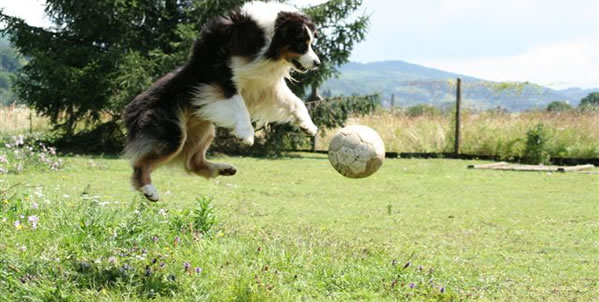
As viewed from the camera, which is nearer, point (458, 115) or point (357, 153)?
point (357, 153)

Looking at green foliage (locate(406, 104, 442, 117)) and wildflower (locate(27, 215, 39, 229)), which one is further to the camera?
green foliage (locate(406, 104, 442, 117))

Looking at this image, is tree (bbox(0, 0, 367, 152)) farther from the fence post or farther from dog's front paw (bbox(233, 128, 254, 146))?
dog's front paw (bbox(233, 128, 254, 146))

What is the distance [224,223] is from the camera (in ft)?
23.0

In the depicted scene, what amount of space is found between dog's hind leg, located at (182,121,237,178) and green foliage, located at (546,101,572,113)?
15.2 meters

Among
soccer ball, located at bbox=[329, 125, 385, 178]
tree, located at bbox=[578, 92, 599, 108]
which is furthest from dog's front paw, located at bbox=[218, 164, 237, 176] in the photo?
tree, located at bbox=[578, 92, 599, 108]

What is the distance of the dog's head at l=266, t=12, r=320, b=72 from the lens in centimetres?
534

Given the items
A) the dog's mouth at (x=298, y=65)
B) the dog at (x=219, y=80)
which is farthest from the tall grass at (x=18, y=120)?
the dog's mouth at (x=298, y=65)

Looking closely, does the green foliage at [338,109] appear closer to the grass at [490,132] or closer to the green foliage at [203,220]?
the grass at [490,132]

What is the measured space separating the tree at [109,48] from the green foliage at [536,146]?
17.3 feet

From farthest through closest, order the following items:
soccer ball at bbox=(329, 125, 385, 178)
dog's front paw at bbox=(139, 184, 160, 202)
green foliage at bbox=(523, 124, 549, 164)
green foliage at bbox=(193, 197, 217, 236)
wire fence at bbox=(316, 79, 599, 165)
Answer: wire fence at bbox=(316, 79, 599, 165) → green foliage at bbox=(523, 124, 549, 164) → green foliage at bbox=(193, 197, 217, 236) → soccer ball at bbox=(329, 125, 385, 178) → dog's front paw at bbox=(139, 184, 160, 202)

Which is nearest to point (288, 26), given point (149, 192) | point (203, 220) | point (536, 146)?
point (149, 192)

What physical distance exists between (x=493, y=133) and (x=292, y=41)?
1366cm

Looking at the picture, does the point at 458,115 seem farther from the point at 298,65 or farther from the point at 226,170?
the point at 298,65

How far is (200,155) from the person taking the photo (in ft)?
19.3
